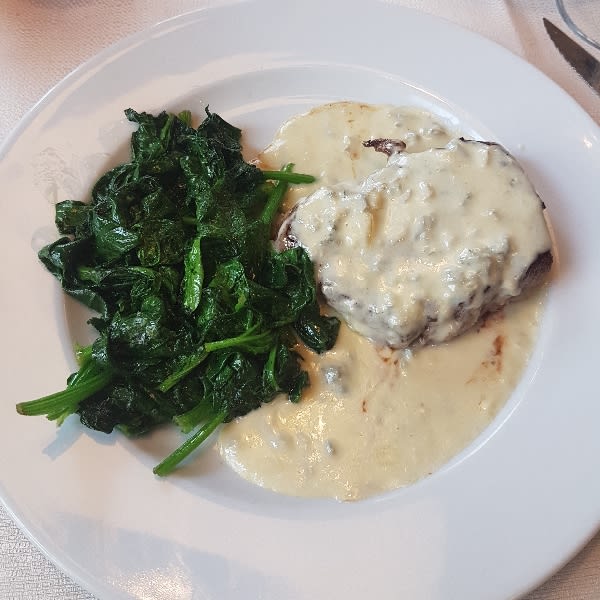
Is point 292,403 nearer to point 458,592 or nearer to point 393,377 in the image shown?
point 393,377

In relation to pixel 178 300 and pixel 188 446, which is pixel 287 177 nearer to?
pixel 178 300

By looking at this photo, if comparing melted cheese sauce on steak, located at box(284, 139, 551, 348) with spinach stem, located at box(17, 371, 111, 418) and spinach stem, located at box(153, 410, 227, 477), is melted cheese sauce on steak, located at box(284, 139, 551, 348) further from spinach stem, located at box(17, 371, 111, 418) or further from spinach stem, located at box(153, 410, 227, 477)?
spinach stem, located at box(17, 371, 111, 418)

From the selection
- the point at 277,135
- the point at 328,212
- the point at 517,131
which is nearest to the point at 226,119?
the point at 277,135

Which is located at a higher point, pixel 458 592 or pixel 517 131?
pixel 517 131

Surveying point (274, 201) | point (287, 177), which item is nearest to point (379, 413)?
point (274, 201)

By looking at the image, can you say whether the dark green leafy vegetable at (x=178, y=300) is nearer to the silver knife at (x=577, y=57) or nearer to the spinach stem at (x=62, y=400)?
the spinach stem at (x=62, y=400)

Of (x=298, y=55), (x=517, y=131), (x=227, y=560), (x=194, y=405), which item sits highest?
(x=298, y=55)
